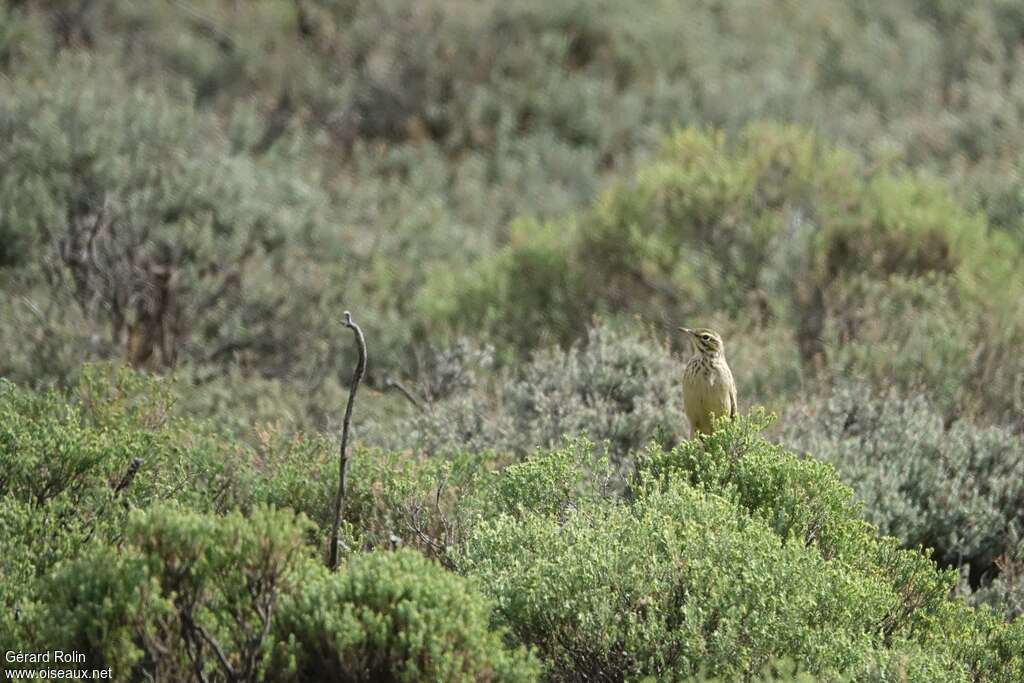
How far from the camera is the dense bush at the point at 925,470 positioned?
7828mm

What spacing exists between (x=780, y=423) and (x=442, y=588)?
388cm

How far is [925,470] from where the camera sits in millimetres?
8180

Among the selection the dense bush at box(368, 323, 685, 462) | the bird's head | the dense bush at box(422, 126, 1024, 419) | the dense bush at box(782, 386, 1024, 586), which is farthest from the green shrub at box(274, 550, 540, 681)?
the dense bush at box(422, 126, 1024, 419)

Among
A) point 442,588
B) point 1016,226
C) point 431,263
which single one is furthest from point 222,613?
point 1016,226

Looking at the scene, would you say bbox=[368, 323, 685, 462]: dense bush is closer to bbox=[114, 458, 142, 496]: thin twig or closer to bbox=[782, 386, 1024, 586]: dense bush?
bbox=[782, 386, 1024, 586]: dense bush

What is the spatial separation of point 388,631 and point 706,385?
8.09ft

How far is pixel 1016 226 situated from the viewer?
12391 mm

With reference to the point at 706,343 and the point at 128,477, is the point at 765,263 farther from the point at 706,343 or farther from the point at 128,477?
the point at 128,477

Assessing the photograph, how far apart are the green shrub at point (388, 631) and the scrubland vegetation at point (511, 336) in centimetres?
2

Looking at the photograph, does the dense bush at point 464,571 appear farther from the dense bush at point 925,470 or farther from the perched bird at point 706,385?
the dense bush at point 925,470

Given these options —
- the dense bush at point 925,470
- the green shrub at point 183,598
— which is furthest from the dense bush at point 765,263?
the green shrub at point 183,598

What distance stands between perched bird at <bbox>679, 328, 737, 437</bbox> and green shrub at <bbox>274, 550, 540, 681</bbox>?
7.03 feet

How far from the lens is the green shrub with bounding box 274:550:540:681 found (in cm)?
495

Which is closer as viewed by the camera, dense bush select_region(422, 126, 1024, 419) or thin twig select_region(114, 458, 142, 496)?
thin twig select_region(114, 458, 142, 496)
